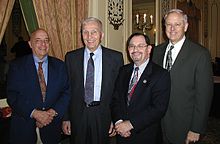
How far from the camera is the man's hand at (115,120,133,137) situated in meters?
2.24

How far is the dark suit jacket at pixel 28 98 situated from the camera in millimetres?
2502

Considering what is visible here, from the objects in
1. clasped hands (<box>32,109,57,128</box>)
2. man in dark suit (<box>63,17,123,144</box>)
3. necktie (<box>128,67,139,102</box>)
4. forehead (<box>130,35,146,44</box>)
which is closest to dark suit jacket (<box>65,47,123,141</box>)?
man in dark suit (<box>63,17,123,144</box>)

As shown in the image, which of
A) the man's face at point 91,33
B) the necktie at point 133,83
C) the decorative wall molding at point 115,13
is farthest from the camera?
the decorative wall molding at point 115,13

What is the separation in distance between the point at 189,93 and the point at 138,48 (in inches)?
24.6

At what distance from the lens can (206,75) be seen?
2354mm

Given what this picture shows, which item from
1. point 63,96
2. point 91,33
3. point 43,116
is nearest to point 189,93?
point 91,33

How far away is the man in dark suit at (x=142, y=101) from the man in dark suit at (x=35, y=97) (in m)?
0.63

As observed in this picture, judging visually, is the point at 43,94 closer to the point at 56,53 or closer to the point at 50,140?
the point at 50,140

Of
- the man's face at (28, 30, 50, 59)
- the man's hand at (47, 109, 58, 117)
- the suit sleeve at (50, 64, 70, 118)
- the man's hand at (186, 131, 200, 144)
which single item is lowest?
the man's hand at (186, 131, 200, 144)

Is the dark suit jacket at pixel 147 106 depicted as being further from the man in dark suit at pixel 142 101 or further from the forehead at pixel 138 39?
the forehead at pixel 138 39

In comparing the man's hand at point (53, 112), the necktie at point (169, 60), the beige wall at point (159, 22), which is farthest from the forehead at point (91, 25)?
the beige wall at point (159, 22)

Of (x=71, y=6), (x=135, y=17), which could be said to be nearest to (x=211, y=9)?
(x=135, y=17)

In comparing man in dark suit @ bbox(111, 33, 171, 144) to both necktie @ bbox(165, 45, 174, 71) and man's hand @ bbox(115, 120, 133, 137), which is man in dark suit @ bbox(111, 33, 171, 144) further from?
necktie @ bbox(165, 45, 174, 71)

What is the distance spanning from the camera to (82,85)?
262cm
